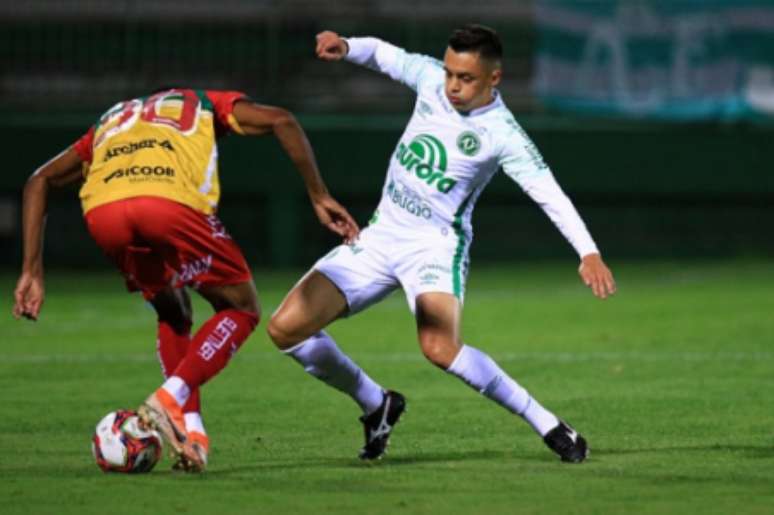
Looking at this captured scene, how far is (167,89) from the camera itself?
7879mm

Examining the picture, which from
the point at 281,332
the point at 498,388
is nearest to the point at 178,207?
the point at 281,332

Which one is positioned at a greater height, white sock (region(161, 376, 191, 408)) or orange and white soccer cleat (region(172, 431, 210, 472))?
white sock (region(161, 376, 191, 408))

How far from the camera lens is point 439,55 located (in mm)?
21375

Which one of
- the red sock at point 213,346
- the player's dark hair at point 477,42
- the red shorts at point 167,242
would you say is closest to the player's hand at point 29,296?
the red shorts at point 167,242

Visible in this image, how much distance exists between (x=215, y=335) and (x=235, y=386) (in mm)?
3713

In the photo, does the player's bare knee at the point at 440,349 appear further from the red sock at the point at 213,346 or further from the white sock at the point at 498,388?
the red sock at the point at 213,346

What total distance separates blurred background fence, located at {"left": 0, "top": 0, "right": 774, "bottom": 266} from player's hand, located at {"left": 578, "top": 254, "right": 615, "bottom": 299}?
45.6 ft

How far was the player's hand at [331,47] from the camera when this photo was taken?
8.23 metres

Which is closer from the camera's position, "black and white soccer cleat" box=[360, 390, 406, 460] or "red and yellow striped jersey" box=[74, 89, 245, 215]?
"red and yellow striped jersey" box=[74, 89, 245, 215]

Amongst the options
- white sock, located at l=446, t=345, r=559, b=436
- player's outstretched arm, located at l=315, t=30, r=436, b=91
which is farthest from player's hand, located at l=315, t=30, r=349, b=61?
white sock, located at l=446, t=345, r=559, b=436

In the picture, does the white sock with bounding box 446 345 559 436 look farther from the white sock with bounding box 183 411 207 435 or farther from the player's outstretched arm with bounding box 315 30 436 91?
the player's outstretched arm with bounding box 315 30 436 91

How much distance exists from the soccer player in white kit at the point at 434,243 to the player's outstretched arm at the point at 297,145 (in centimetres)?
59

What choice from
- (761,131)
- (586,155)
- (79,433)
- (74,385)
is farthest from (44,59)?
(79,433)

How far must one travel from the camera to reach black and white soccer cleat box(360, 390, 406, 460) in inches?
318
